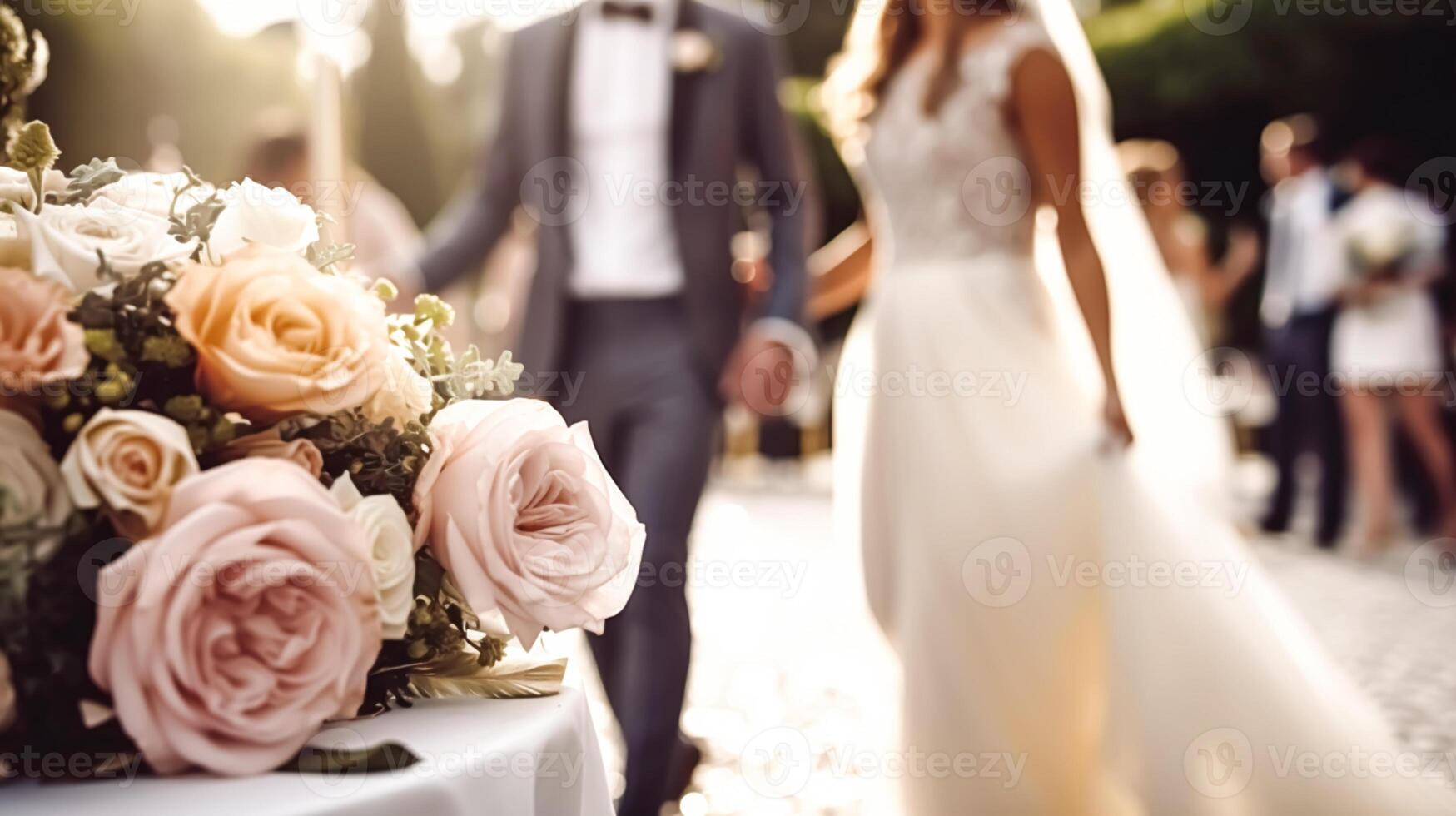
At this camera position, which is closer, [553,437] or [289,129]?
[553,437]

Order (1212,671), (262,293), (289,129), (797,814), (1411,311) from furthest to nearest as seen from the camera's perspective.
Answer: (1411,311), (289,129), (797,814), (1212,671), (262,293)

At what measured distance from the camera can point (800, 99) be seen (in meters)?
21.4

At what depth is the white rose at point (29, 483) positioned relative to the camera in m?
1.11

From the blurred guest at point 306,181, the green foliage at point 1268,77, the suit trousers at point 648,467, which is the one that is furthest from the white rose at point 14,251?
the green foliage at point 1268,77

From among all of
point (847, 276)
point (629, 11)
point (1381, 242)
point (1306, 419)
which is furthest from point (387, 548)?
point (1306, 419)

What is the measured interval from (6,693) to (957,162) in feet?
10.2

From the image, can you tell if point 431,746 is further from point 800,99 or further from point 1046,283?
point 800,99

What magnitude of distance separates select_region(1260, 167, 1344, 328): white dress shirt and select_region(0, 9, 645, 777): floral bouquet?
9.67 meters

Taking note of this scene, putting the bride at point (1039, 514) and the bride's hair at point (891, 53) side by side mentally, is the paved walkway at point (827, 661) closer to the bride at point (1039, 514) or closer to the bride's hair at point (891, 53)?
the bride at point (1039, 514)

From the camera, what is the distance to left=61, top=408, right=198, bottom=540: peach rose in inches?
44.7

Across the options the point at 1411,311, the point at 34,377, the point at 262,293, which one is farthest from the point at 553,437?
the point at 1411,311

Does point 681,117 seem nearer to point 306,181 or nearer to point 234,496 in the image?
point 234,496

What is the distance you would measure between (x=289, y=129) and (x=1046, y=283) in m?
4.20

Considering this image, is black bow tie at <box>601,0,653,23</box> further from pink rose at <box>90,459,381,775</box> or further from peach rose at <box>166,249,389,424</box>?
pink rose at <box>90,459,381,775</box>
